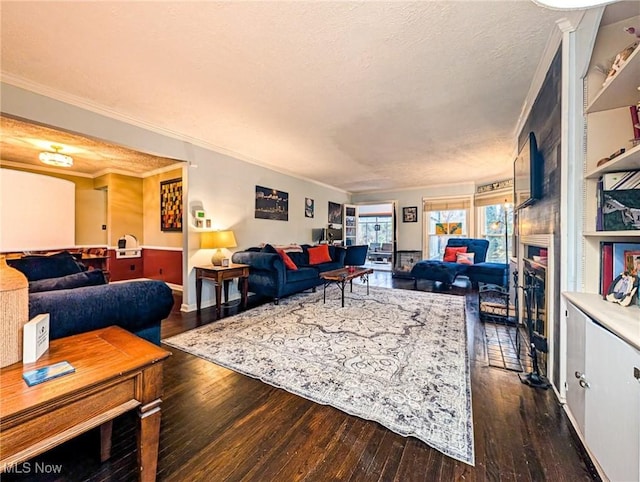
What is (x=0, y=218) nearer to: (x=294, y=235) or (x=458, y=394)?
(x=458, y=394)

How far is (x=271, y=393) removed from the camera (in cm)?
188

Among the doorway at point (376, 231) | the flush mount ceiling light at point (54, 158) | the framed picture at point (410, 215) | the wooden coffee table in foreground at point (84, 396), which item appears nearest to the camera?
the wooden coffee table in foreground at point (84, 396)

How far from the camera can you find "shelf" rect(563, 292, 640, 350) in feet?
3.36

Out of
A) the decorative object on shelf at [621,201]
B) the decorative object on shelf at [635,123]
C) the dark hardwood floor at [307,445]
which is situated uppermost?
the decorative object on shelf at [635,123]

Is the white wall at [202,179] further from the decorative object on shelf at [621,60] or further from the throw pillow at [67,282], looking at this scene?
the decorative object on shelf at [621,60]

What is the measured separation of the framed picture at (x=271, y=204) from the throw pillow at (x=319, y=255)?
3.02 ft

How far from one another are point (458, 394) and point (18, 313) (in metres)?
2.32

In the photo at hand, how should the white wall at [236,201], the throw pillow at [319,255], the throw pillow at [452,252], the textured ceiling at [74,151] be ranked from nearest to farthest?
the textured ceiling at [74,151] → the white wall at [236,201] → the throw pillow at [319,255] → the throw pillow at [452,252]

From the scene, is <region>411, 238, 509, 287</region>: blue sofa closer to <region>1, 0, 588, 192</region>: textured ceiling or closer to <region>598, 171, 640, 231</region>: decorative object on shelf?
<region>1, 0, 588, 192</region>: textured ceiling

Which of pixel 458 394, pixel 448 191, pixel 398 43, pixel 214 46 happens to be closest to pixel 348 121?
pixel 398 43

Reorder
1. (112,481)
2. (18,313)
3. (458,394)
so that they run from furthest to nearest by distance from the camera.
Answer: (458,394), (112,481), (18,313)

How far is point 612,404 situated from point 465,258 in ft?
16.0

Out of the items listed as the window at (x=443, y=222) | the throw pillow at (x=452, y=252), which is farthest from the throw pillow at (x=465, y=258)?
the window at (x=443, y=222)

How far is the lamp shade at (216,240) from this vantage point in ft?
12.5
